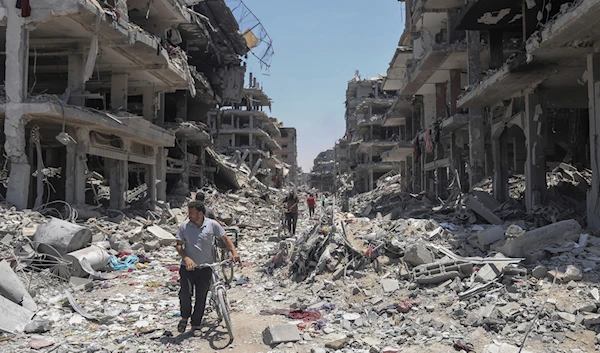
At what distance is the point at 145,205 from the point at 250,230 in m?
4.79

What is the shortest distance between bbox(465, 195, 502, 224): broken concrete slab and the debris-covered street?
0.04 meters

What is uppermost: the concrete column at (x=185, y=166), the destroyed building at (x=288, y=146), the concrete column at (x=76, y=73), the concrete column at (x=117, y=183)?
the destroyed building at (x=288, y=146)

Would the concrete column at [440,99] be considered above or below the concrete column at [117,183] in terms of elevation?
above

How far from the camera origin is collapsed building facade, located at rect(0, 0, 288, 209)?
39.8ft

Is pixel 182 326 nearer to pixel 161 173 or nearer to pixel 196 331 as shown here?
pixel 196 331

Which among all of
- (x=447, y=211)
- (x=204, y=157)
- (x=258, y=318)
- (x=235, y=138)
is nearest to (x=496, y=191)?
(x=447, y=211)

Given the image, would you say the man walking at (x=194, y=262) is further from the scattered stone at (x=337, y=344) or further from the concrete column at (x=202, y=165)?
the concrete column at (x=202, y=165)

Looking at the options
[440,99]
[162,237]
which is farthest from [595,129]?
[440,99]

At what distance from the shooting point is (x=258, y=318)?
6.41 m

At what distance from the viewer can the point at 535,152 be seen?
11.8 m

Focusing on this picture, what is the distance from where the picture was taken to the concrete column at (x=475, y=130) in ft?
53.1

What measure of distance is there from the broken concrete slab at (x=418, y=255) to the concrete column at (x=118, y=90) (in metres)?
13.8

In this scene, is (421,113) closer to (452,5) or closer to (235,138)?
(452,5)

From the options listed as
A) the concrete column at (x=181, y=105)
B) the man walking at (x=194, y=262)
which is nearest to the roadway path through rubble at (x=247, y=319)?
the man walking at (x=194, y=262)
